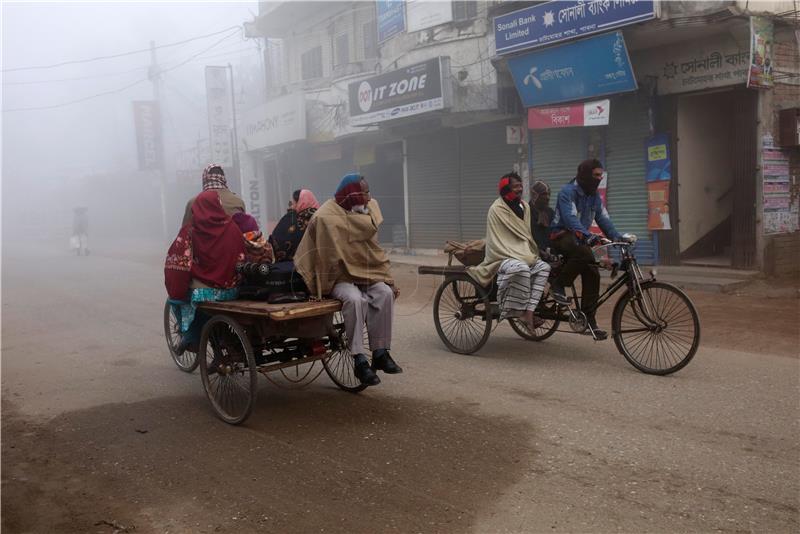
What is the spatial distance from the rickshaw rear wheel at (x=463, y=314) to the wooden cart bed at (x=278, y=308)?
7.52 feet

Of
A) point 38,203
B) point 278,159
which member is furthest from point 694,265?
point 38,203

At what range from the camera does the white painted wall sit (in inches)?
479

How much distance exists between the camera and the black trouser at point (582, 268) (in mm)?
6117

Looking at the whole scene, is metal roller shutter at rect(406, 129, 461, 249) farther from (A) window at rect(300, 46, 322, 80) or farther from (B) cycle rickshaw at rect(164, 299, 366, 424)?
(B) cycle rickshaw at rect(164, 299, 366, 424)

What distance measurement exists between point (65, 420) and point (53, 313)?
626 cm

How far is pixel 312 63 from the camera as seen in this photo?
2338cm

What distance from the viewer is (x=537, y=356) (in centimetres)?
646

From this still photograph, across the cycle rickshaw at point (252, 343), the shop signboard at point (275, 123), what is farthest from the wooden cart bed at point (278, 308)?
the shop signboard at point (275, 123)

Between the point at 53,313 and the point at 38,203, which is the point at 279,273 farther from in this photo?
the point at 38,203

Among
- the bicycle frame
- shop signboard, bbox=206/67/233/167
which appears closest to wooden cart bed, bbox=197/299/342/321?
the bicycle frame

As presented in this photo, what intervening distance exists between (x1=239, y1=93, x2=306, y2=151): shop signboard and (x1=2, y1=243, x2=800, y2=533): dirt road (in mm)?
15877

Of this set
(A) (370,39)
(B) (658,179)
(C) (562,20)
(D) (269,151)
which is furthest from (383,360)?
(D) (269,151)

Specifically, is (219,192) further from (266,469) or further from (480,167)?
(480,167)

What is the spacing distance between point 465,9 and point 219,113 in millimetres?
13775
